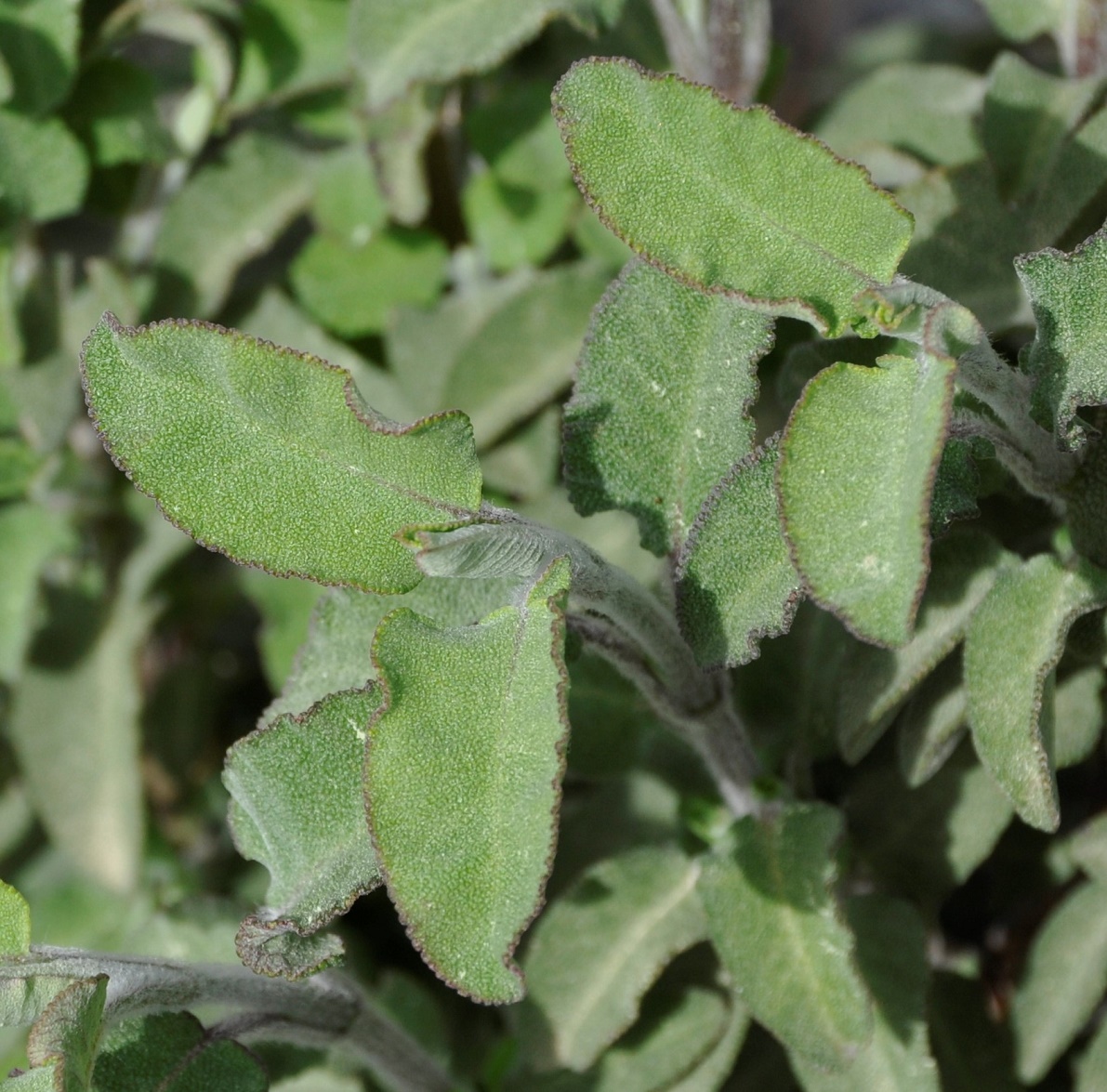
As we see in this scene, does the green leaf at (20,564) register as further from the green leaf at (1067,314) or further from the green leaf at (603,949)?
the green leaf at (1067,314)

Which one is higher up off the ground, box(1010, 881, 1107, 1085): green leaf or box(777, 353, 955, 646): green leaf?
box(777, 353, 955, 646): green leaf

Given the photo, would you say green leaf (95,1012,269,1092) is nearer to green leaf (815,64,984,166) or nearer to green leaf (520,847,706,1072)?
green leaf (520,847,706,1072)

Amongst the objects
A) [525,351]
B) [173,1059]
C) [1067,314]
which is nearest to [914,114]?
[525,351]

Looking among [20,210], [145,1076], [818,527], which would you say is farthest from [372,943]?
[818,527]

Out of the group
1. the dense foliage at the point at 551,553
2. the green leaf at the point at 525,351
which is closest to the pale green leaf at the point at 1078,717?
the dense foliage at the point at 551,553

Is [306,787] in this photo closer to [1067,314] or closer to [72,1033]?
[72,1033]

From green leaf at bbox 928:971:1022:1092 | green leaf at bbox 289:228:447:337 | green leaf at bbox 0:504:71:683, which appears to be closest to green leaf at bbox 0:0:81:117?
green leaf at bbox 289:228:447:337
